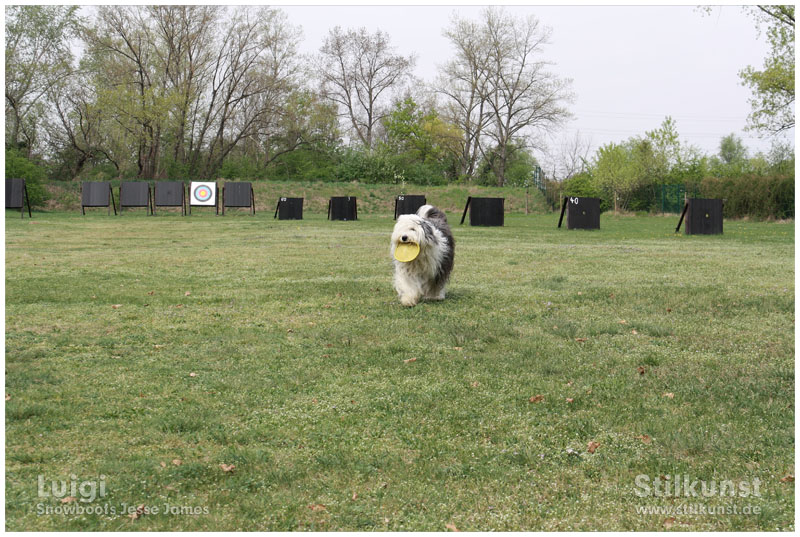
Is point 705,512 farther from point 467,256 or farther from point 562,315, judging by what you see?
point 467,256

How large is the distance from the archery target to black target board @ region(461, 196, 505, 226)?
17254 mm

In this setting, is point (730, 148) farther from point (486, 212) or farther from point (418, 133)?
point (486, 212)

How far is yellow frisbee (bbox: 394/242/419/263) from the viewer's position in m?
6.93

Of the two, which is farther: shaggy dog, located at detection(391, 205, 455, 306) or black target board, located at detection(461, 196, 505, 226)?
black target board, located at detection(461, 196, 505, 226)

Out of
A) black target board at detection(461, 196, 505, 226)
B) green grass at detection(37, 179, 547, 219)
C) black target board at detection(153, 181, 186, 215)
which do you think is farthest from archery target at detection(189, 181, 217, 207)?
black target board at detection(461, 196, 505, 226)

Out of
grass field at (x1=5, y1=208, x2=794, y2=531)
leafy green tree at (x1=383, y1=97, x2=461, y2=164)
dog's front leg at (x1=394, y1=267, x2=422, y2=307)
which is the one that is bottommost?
grass field at (x1=5, y1=208, x2=794, y2=531)

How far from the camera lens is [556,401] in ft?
13.5

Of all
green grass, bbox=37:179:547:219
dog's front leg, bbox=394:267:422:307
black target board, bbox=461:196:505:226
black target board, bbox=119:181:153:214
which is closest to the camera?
dog's front leg, bbox=394:267:422:307

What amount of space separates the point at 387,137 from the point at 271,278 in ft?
164

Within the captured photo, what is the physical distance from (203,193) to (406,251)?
3180 centimetres

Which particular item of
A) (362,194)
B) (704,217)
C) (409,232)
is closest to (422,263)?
(409,232)

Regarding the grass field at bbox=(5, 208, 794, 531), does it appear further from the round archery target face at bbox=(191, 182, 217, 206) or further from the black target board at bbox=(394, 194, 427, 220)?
the round archery target face at bbox=(191, 182, 217, 206)

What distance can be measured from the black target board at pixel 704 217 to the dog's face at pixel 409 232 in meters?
14.9

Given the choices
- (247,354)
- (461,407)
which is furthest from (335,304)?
(461,407)
